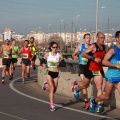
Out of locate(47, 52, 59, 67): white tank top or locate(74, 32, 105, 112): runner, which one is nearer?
locate(74, 32, 105, 112): runner

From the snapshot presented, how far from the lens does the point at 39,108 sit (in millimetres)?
10094

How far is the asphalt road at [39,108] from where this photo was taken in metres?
8.84

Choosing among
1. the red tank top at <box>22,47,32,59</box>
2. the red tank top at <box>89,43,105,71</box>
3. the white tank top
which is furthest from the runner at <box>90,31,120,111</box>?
the red tank top at <box>22,47,32,59</box>

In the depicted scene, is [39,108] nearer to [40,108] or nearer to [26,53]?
[40,108]

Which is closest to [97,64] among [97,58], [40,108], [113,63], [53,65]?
[97,58]

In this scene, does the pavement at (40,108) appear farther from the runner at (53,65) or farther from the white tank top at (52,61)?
the white tank top at (52,61)

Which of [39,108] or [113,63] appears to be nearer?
[113,63]

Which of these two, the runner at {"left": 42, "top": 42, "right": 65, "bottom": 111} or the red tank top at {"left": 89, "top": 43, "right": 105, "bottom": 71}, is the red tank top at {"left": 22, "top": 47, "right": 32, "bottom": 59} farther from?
the red tank top at {"left": 89, "top": 43, "right": 105, "bottom": 71}

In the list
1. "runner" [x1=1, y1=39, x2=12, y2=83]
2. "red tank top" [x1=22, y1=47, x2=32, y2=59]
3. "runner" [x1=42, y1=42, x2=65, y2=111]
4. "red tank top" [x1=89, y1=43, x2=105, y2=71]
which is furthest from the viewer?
"runner" [x1=1, y1=39, x2=12, y2=83]

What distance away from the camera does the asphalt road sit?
29.0 feet

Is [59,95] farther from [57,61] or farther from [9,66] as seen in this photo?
[9,66]

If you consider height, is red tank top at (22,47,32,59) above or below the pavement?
above

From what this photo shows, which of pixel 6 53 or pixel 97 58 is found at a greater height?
pixel 97 58

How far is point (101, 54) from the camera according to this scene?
9.36 meters
